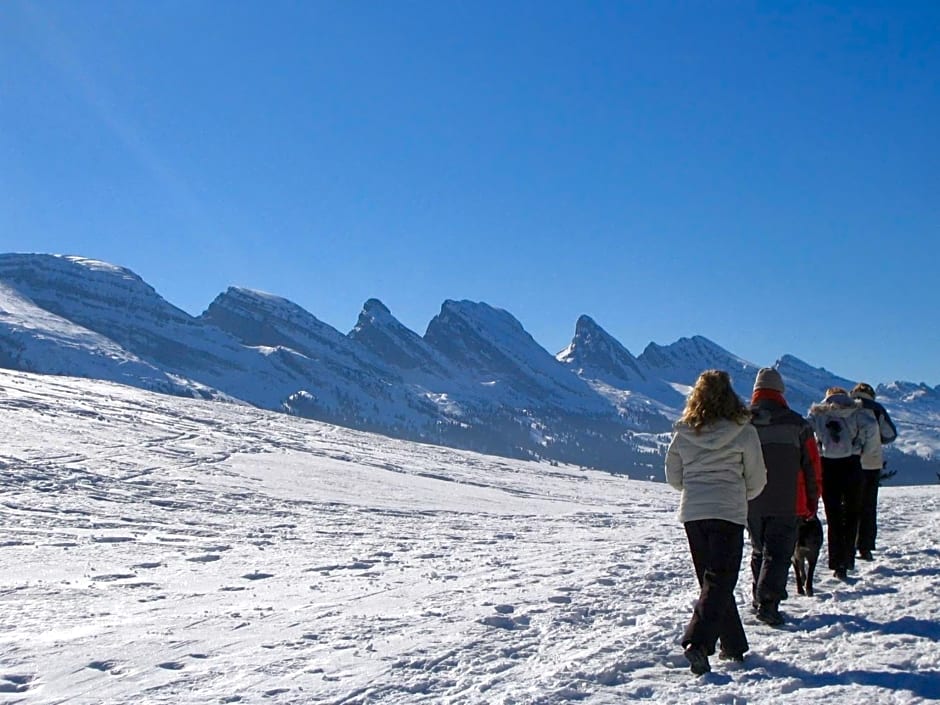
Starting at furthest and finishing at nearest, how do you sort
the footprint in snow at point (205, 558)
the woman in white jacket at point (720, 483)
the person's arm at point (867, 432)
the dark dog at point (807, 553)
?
the footprint in snow at point (205, 558), the person's arm at point (867, 432), the dark dog at point (807, 553), the woman in white jacket at point (720, 483)

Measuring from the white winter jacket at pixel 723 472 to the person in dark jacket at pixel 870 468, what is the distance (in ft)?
16.8

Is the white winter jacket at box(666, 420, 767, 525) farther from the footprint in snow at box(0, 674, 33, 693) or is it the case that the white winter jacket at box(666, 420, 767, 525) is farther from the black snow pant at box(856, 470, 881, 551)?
the black snow pant at box(856, 470, 881, 551)

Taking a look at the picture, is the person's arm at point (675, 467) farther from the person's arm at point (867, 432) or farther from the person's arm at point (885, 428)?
the person's arm at point (885, 428)

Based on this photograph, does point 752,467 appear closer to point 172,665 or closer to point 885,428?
point 172,665

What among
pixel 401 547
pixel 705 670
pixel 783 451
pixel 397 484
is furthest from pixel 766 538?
pixel 397 484

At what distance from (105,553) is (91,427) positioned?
23769 millimetres

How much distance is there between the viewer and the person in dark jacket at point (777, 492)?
7574mm

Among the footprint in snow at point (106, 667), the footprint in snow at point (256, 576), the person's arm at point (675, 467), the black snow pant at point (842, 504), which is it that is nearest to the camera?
the footprint in snow at point (106, 667)

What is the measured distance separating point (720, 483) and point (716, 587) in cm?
81

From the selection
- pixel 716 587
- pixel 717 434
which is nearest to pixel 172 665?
pixel 716 587

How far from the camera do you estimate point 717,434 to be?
21.0 ft

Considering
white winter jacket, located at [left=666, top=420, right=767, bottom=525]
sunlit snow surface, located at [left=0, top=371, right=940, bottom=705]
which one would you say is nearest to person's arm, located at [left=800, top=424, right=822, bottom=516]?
sunlit snow surface, located at [left=0, top=371, right=940, bottom=705]

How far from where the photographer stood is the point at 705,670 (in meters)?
5.96

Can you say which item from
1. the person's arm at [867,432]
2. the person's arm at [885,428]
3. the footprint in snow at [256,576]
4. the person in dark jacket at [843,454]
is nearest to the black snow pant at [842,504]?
the person in dark jacket at [843,454]
